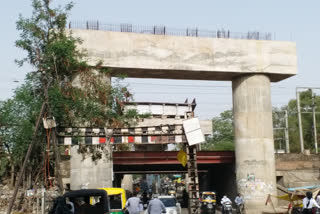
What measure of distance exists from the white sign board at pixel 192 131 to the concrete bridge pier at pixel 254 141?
39.3 feet

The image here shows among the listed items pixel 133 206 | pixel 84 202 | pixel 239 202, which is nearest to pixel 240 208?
pixel 239 202

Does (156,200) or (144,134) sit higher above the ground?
(144,134)

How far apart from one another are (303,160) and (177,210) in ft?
68.4

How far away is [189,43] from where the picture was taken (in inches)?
1518

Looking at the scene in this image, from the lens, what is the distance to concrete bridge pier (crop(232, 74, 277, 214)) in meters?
38.6

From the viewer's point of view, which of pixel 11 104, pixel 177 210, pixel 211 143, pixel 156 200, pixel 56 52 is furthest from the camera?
pixel 211 143

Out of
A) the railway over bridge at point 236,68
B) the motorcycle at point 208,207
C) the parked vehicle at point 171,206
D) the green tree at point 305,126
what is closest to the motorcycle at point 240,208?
the railway over bridge at point 236,68

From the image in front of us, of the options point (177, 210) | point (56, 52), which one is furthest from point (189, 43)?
point (177, 210)

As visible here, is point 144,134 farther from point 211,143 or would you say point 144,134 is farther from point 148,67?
point 211,143

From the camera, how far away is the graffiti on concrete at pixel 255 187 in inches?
1512

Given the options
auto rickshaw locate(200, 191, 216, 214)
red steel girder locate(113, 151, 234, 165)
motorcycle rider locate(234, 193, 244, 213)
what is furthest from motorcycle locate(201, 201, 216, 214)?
red steel girder locate(113, 151, 234, 165)

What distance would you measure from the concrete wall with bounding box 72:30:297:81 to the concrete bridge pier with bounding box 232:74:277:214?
4.92 ft

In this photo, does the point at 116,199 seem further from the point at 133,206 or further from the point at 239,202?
the point at 239,202

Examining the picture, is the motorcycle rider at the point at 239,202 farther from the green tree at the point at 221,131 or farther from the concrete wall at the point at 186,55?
the green tree at the point at 221,131
